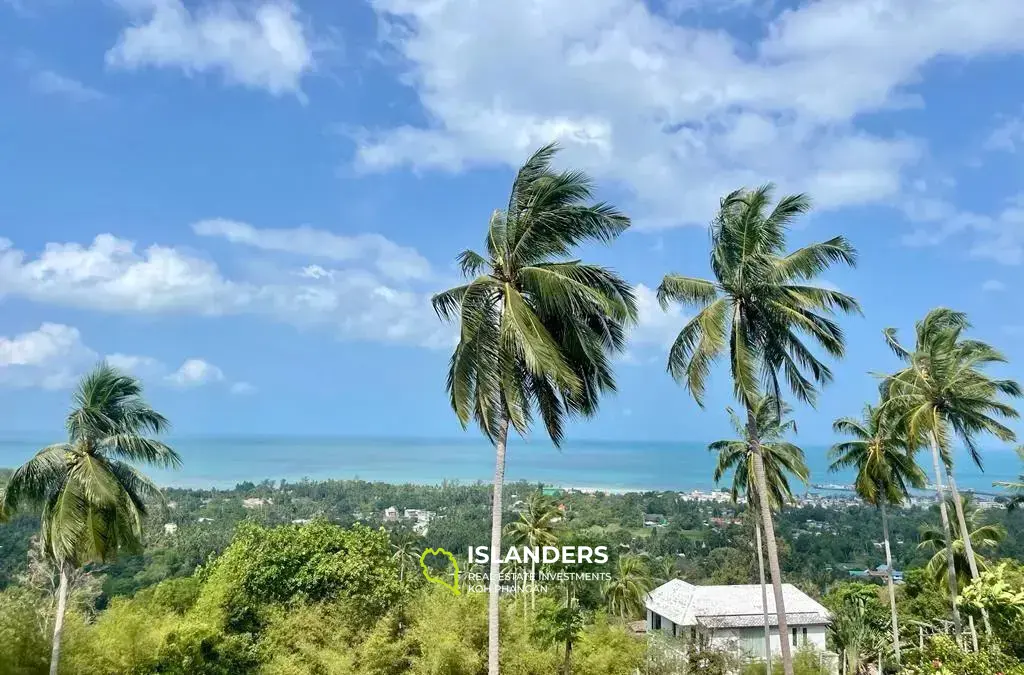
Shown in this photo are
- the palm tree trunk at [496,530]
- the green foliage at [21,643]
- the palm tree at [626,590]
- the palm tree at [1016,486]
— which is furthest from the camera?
the palm tree at [626,590]

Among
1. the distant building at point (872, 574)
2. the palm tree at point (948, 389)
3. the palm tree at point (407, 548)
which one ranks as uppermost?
the palm tree at point (948, 389)

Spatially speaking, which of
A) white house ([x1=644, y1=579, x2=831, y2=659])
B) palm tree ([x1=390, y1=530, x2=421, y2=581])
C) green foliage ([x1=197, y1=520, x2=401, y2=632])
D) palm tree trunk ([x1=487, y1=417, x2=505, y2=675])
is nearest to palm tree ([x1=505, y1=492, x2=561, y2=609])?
white house ([x1=644, y1=579, x2=831, y2=659])

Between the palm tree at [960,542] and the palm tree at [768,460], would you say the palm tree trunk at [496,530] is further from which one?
the palm tree at [960,542]

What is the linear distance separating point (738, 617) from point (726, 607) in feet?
3.51

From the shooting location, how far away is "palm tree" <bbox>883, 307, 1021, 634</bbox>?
19.7m

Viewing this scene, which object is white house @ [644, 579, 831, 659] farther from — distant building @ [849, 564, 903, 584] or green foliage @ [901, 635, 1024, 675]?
distant building @ [849, 564, 903, 584]

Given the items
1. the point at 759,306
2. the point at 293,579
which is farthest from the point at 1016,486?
the point at 293,579

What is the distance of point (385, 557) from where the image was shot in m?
23.7

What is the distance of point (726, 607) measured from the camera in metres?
36.1

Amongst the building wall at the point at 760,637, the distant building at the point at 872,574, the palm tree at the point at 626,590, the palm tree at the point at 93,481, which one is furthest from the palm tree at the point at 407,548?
the distant building at the point at 872,574

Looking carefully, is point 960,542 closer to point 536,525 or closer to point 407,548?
point 536,525

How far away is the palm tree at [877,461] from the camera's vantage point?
24672 mm

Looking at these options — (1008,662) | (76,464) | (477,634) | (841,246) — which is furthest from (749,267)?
(76,464)

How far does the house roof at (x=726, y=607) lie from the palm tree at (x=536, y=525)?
7.39 metres
